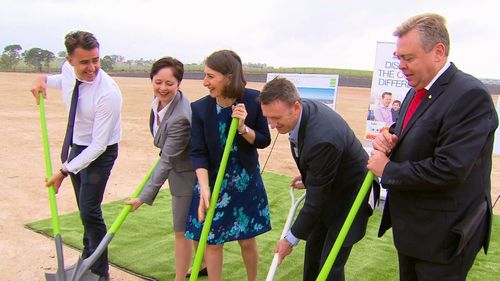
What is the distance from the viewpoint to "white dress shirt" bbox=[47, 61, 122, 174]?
118 inches

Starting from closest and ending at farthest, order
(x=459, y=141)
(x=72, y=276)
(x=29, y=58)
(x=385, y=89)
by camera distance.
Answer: (x=459, y=141) < (x=72, y=276) < (x=385, y=89) < (x=29, y=58)

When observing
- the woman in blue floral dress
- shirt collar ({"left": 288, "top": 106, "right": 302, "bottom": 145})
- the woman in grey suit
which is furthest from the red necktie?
the woman in grey suit

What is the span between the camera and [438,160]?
1.82 m

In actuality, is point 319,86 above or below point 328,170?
above

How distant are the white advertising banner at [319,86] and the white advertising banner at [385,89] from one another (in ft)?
2.11

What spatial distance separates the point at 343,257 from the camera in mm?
2553

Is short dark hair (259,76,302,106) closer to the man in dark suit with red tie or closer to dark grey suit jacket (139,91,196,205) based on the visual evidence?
the man in dark suit with red tie

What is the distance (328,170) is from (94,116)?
171cm

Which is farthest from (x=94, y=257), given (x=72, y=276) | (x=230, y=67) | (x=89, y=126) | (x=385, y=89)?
(x=385, y=89)

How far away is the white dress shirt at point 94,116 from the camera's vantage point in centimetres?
299

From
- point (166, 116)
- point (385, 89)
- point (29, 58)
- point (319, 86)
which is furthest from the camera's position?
point (29, 58)

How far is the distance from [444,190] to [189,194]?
5.49ft

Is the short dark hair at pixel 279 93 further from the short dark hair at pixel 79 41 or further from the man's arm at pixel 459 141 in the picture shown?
the short dark hair at pixel 79 41

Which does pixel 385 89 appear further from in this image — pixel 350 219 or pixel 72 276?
pixel 72 276
